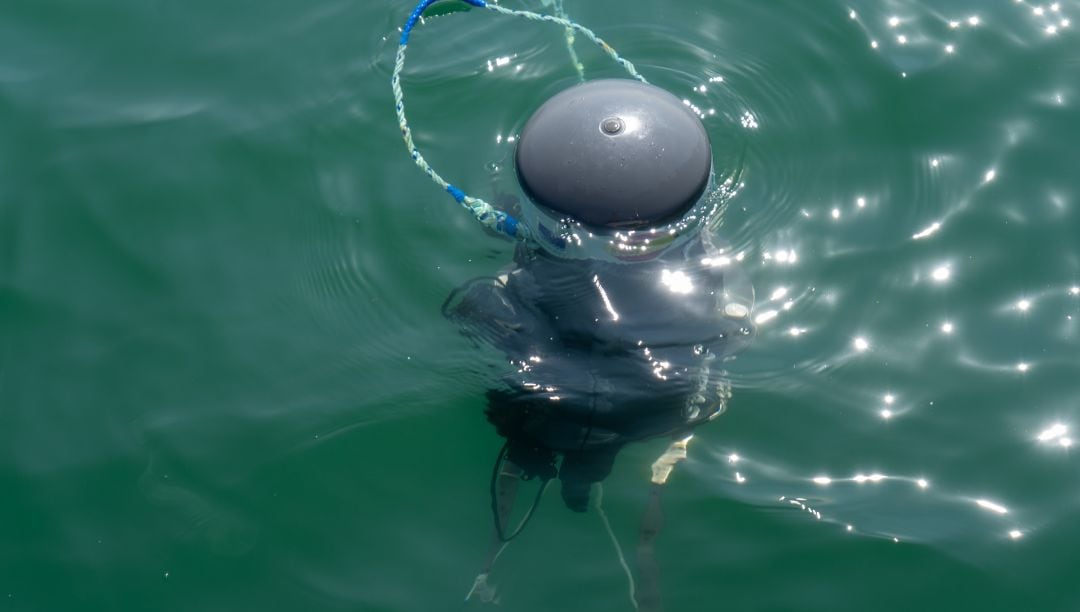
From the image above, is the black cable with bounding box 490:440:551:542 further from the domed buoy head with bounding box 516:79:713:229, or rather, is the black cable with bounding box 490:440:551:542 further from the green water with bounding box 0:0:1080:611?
the domed buoy head with bounding box 516:79:713:229

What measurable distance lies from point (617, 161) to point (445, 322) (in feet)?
4.08

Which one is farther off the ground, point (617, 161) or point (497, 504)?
point (617, 161)

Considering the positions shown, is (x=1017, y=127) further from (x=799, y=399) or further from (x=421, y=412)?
(x=421, y=412)

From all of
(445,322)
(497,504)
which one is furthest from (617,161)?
(497,504)

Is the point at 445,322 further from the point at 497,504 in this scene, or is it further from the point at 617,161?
the point at 617,161

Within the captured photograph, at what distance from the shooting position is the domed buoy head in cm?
400

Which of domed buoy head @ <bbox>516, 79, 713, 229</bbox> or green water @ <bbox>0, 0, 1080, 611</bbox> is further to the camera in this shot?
green water @ <bbox>0, 0, 1080, 611</bbox>

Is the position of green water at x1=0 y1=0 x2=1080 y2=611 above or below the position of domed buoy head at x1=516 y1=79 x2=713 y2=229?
below

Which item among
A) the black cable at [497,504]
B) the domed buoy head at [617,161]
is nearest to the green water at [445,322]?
the black cable at [497,504]

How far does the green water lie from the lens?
4.24 meters

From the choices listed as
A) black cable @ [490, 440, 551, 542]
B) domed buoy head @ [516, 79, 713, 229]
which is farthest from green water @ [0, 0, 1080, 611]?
domed buoy head @ [516, 79, 713, 229]

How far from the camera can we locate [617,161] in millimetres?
3979

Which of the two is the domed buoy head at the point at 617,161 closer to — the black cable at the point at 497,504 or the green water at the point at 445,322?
the green water at the point at 445,322

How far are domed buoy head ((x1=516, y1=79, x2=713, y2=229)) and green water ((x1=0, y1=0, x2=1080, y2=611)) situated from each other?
0.90 meters
